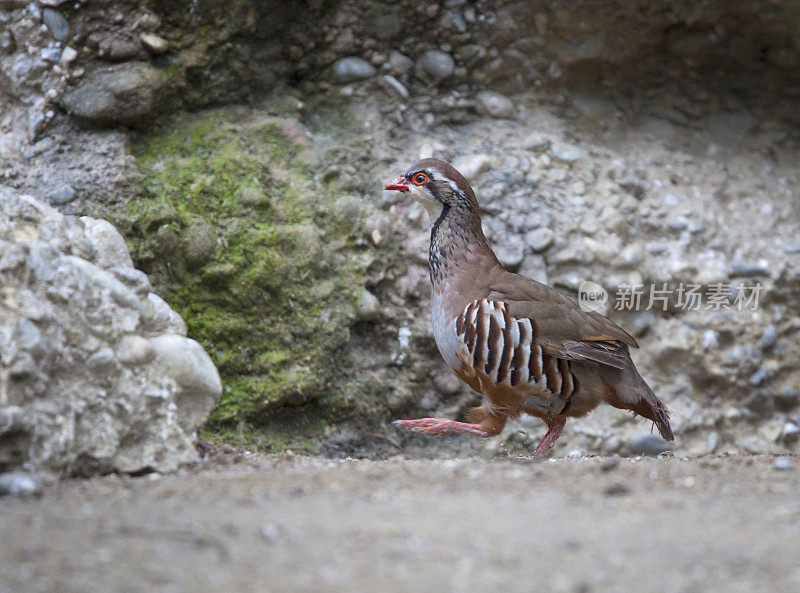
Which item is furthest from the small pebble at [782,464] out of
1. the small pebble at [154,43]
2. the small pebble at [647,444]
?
the small pebble at [154,43]

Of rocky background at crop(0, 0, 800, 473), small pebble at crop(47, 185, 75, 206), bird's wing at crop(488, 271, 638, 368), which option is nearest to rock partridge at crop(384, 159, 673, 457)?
bird's wing at crop(488, 271, 638, 368)

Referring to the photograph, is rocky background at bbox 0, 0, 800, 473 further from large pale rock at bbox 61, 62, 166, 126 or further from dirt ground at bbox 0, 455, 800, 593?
dirt ground at bbox 0, 455, 800, 593

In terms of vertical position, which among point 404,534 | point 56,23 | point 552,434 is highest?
point 56,23

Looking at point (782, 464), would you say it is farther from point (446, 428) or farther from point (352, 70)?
point (352, 70)

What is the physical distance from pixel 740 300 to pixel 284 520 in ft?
14.9

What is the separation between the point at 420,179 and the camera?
16.2 ft

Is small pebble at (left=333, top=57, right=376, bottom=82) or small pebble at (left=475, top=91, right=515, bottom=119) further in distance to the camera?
small pebble at (left=475, top=91, right=515, bottom=119)

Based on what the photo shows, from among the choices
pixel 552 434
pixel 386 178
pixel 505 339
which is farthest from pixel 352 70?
pixel 552 434

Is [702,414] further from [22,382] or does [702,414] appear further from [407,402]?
[22,382]

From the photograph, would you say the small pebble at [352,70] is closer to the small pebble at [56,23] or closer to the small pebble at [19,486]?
the small pebble at [56,23]

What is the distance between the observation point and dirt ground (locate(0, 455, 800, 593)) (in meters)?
2.12

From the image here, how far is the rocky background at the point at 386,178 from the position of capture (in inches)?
193

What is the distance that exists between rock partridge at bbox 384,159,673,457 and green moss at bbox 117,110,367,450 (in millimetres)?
716

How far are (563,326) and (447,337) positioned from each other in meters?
0.63
